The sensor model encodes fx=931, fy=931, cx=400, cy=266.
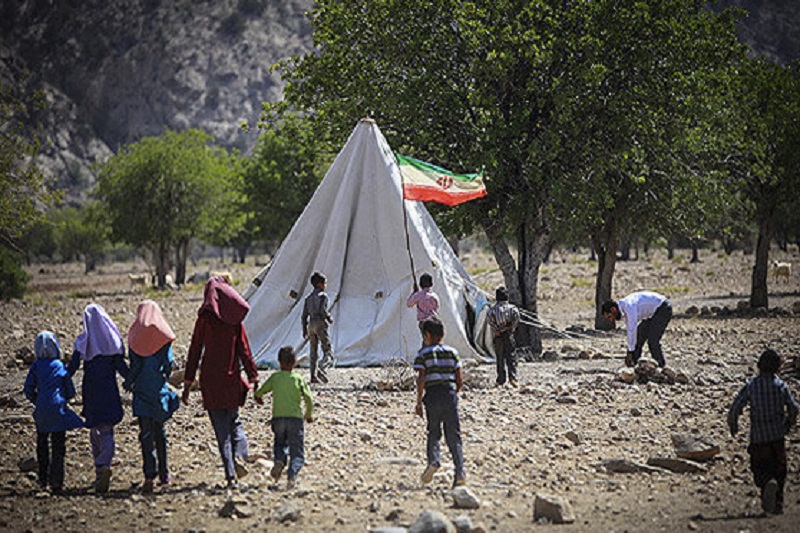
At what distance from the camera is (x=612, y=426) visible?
10.2 meters

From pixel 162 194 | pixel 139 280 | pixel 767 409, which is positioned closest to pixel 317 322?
pixel 767 409

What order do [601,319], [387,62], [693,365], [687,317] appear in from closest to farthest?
1. [693,365]
2. [387,62]
3. [601,319]
4. [687,317]

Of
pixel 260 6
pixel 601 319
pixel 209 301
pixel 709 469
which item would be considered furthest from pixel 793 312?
pixel 260 6

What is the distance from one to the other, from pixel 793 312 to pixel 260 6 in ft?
552

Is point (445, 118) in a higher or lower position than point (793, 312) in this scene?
higher

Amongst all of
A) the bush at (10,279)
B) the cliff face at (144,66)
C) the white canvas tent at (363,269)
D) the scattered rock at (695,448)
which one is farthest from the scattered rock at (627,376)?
the cliff face at (144,66)

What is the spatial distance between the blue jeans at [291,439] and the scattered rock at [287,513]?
2.93 ft

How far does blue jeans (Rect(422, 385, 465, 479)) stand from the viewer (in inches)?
308

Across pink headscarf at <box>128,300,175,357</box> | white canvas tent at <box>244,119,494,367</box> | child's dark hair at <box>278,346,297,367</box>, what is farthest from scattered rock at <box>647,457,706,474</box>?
white canvas tent at <box>244,119,494,367</box>

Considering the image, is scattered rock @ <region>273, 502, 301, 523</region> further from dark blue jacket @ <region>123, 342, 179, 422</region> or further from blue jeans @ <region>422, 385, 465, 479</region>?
dark blue jacket @ <region>123, 342, 179, 422</region>

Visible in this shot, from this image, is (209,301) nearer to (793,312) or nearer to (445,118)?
(445,118)

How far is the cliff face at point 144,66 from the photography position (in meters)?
146

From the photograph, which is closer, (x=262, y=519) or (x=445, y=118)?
(x=262, y=519)

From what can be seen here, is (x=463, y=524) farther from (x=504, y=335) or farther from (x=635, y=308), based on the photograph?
(x=635, y=308)
